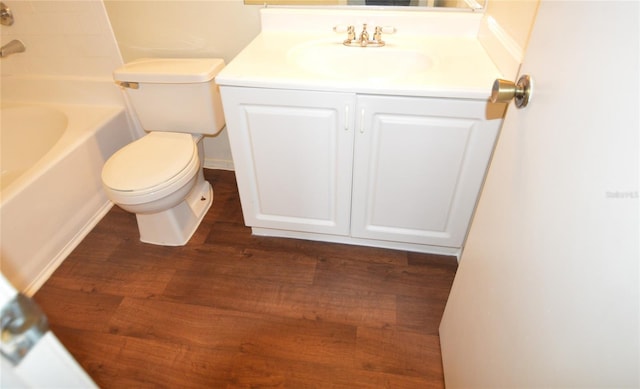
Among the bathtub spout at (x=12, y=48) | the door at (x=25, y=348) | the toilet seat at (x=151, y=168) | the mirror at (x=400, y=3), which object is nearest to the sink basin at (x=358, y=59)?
the mirror at (x=400, y=3)

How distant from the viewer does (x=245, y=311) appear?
1391mm

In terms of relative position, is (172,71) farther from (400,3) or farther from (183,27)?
(400,3)

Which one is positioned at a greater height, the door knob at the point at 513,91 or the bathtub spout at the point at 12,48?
the door knob at the point at 513,91

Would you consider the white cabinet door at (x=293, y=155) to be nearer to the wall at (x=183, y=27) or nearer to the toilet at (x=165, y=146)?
the toilet at (x=165, y=146)

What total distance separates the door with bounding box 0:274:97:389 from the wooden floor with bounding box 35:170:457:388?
0.95 metres

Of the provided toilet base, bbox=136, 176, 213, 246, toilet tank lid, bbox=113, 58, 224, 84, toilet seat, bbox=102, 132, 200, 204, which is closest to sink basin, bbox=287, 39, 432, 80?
toilet tank lid, bbox=113, 58, 224, 84

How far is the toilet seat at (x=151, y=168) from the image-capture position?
4.48 ft

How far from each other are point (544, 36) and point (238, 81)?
0.87 metres

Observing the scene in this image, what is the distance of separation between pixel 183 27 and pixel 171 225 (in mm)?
935

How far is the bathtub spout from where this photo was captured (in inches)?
68.8

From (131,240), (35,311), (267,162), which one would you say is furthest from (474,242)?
(131,240)

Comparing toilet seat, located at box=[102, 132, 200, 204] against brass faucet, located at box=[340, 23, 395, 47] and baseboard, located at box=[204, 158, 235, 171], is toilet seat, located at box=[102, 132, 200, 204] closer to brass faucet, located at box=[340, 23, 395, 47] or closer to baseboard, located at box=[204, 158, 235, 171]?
baseboard, located at box=[204, 158, 235, 171]

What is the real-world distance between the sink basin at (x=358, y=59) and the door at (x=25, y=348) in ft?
4.12

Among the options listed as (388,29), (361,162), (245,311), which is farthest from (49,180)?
(388,29)
